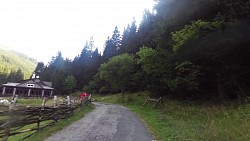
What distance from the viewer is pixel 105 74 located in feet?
211

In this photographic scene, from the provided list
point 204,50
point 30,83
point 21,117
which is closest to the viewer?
point 21,117

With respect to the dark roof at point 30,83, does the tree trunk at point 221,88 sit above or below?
below

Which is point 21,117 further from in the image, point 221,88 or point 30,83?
point 30,83

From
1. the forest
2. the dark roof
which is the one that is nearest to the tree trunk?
the forest

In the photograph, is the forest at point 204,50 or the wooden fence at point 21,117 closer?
the wooden fence at point 21,117

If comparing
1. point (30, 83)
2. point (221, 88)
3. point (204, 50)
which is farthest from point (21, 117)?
point (30, 83)

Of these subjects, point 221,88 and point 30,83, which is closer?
point 221,88

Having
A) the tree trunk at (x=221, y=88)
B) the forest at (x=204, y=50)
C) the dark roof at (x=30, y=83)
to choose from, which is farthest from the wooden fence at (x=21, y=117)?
the dark roof at (x=30, y=83)

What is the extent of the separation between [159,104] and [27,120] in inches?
911

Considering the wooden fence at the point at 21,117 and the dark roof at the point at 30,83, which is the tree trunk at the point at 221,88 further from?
the dark roof at the point at 30,83

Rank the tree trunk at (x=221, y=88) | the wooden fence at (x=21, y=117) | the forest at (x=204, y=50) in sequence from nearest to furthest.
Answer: the wooden fence at (x=21, y=117) < the forest at (x=204, y=50) < the tree trunk at (x=221, y=88)

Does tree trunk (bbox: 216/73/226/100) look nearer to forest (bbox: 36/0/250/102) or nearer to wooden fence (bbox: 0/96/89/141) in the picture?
forest (bbox: 36/0/250/102)

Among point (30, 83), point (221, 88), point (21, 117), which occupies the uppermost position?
point (30, 83)

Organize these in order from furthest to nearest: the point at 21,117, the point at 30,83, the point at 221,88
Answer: the point at 30,83
the point at 221,88
the point at 21,117
